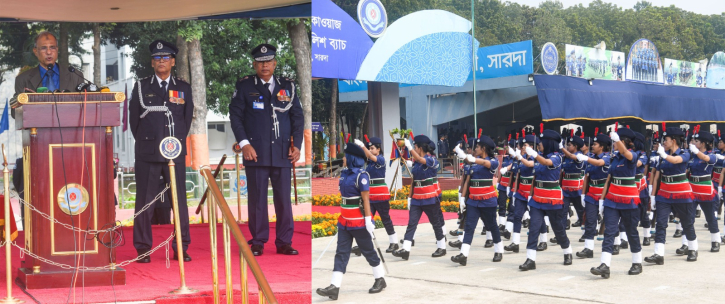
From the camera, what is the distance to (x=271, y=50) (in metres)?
5.66

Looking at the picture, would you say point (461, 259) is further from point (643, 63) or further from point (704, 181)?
point (704, 181)

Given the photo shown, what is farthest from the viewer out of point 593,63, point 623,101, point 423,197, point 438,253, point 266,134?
point 438,253

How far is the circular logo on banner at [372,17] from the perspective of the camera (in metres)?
5.64

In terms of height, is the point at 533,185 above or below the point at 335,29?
below

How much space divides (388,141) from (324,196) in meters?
0.78

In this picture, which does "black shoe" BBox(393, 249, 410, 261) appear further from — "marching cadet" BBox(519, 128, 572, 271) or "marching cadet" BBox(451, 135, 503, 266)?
"marching cadet" BBox(519, 128, 572, 271)

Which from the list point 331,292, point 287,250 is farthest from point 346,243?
point 287,250

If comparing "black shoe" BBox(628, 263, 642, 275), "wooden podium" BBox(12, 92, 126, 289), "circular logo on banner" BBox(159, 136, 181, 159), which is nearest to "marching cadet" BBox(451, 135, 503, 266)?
"black shoe" BBox(628, 263, 642, 275)

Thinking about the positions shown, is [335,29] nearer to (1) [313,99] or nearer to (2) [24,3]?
(1) [313,99]

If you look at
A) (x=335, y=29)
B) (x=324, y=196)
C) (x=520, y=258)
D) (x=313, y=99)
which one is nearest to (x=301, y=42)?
(x=313, y=99)

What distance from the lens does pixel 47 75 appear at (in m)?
5.57

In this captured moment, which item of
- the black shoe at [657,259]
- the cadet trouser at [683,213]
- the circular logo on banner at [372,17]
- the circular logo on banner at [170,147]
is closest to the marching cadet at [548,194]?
the black shoe at [657,259]

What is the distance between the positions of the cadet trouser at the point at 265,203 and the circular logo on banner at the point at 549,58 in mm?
2887

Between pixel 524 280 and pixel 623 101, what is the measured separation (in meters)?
2.21
